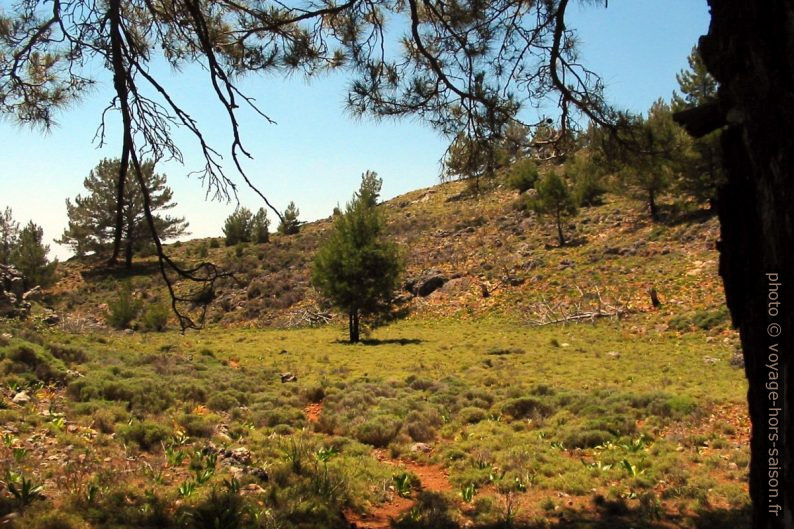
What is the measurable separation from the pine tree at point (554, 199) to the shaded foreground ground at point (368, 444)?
71.6 feet

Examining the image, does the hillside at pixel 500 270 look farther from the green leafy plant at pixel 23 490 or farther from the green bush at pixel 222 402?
the green leafy plant at pixel 23 490

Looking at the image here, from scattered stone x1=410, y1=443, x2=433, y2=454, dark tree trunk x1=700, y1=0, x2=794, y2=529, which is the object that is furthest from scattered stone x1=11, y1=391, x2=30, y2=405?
dark tree trunk x1=700, y1=0, x2=794, y2=529

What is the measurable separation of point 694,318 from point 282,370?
16.3 m

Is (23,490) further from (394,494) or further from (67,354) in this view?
(67,354)

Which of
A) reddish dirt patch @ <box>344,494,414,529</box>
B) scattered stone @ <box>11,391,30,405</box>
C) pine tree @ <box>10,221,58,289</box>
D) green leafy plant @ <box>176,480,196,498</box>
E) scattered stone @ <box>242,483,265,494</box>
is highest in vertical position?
pine tree @ <box>10,221,58,289</box>

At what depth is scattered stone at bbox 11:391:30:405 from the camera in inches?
317

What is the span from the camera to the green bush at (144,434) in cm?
747

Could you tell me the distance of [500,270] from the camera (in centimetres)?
3716

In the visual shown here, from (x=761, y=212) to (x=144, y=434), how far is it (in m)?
7.77

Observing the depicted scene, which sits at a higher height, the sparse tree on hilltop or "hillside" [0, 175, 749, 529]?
the sparse tree on hilltop

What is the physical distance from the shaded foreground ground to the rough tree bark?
378 cm

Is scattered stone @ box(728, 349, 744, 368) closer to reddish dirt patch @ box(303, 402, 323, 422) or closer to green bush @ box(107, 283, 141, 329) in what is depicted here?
reddish dirt patch @ box(303, 402, 323, 422)

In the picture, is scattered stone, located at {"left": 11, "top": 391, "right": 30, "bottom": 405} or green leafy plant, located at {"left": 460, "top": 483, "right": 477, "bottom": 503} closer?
green leafy plant, located at {"left": 460, "top": 483, "right": 477, "bottom": 503}

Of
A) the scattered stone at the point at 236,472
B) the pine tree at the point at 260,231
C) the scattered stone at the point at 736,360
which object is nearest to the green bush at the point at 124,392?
the scattered stone at the point at 236,472
